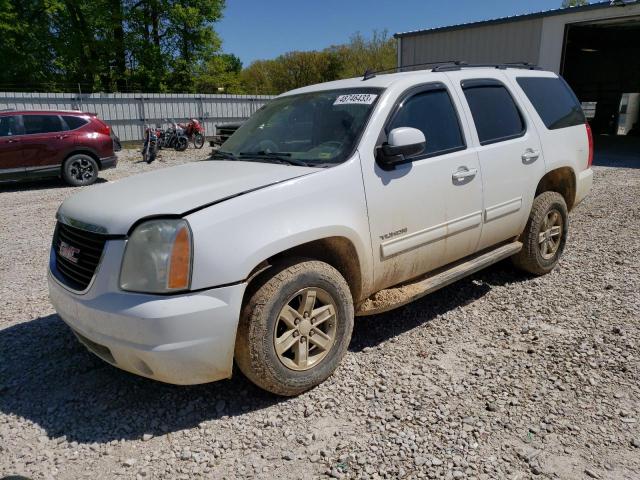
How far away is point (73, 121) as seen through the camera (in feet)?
37.8

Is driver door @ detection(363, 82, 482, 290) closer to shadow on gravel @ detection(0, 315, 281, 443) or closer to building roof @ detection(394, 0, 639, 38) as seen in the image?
shadow on gravel @ detection(0, 315, 281, 443)

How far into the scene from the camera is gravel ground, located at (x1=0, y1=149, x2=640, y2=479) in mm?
2504

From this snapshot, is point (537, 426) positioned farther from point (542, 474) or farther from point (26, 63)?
point (26, 63)

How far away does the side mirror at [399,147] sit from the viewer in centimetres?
317

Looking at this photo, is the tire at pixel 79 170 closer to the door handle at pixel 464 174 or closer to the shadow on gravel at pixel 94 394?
the shadow on gravel at pixel 94 394

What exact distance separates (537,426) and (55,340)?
341 cm

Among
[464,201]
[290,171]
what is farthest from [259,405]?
[464,201]

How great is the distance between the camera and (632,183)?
10.7 metres

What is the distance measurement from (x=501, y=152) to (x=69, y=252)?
129 inches

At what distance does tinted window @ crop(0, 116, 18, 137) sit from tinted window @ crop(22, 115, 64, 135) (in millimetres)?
189

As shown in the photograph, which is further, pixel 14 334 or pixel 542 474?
pixel 14 334

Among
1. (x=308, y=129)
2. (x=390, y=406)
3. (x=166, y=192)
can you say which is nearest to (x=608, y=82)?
(x=308, y=129)

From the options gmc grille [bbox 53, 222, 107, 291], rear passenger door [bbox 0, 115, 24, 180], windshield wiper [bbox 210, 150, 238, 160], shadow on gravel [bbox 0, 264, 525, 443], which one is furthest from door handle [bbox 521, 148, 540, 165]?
rear passenger door [bbox 0, 115, 24, 180]

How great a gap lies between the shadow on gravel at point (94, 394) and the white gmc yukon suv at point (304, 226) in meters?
0.36
